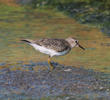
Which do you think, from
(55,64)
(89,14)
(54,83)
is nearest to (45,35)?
(55,64)

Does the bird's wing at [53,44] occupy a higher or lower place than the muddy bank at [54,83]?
higher

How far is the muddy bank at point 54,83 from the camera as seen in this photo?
876cm

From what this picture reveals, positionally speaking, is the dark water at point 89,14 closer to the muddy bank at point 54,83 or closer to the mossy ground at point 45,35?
the mossy ground at point 45,35

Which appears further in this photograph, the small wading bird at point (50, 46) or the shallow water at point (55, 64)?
the small wading bird at point (50, 46)

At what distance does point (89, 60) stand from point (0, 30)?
551cm

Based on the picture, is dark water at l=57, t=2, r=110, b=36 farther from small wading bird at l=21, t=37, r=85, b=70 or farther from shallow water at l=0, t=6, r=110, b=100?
small wading bird at l=21, t=37, r=85, b=70

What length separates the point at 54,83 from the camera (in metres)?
9.71

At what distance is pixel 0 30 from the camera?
16.2 meters

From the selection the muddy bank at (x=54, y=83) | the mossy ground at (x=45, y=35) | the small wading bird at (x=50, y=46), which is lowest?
the mossy ground at (x=45, y=35)

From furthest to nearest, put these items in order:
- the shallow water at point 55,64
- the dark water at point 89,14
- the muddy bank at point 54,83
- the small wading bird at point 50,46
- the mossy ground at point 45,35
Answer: the dark water at point 89,14 < the mossy ground at point 45,35 < the small wading bird at point 50,46 < the shallow water at point 55,64 < the muddy bank at point 54,83

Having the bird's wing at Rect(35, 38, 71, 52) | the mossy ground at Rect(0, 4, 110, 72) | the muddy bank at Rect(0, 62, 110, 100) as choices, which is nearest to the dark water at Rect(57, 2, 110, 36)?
the mossy ground at Rect(0, 4, 110, 72)

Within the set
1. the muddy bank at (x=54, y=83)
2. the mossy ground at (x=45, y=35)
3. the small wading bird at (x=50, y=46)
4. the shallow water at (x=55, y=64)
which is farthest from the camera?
the mossy ground at (x=45, y=35)

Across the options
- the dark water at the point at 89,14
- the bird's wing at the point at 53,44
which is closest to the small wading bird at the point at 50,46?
the bird's wing at the point at 53,44

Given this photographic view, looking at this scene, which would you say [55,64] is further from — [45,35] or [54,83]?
[45,35]
